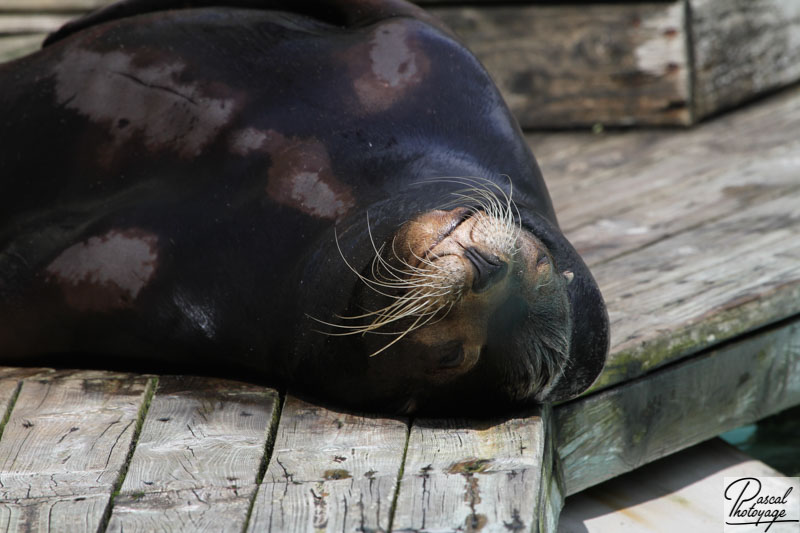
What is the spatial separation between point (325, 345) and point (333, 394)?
0.45ft

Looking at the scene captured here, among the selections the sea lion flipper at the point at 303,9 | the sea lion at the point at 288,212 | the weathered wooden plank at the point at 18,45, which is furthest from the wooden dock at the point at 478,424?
the weathered wooden plank at the point at 18,45

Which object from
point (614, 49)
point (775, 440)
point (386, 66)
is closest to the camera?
point (386, 66)

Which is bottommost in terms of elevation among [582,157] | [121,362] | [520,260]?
[582,157]

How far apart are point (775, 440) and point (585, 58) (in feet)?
5.83

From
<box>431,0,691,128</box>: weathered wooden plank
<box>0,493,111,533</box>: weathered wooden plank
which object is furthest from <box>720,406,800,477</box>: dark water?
<box>0,493,111,533</box>: weathered wooden plank

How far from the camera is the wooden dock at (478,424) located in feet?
7.48

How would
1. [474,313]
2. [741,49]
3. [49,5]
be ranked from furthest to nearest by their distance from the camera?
1. [49,5]
2. [741,49]
3. [474,313]

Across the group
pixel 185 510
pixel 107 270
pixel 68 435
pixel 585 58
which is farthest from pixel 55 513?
pixel 585 58

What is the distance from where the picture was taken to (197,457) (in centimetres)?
249

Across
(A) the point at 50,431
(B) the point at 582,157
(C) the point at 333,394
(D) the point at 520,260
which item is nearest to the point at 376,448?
(C) the point at 333,394

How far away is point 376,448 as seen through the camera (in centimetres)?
250

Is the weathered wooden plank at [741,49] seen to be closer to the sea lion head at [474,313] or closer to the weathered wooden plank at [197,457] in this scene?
the sea lion head at [474,313]

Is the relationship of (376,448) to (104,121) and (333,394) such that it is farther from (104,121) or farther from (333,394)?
(104,121)

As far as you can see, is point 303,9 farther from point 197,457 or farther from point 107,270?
point 197,457
